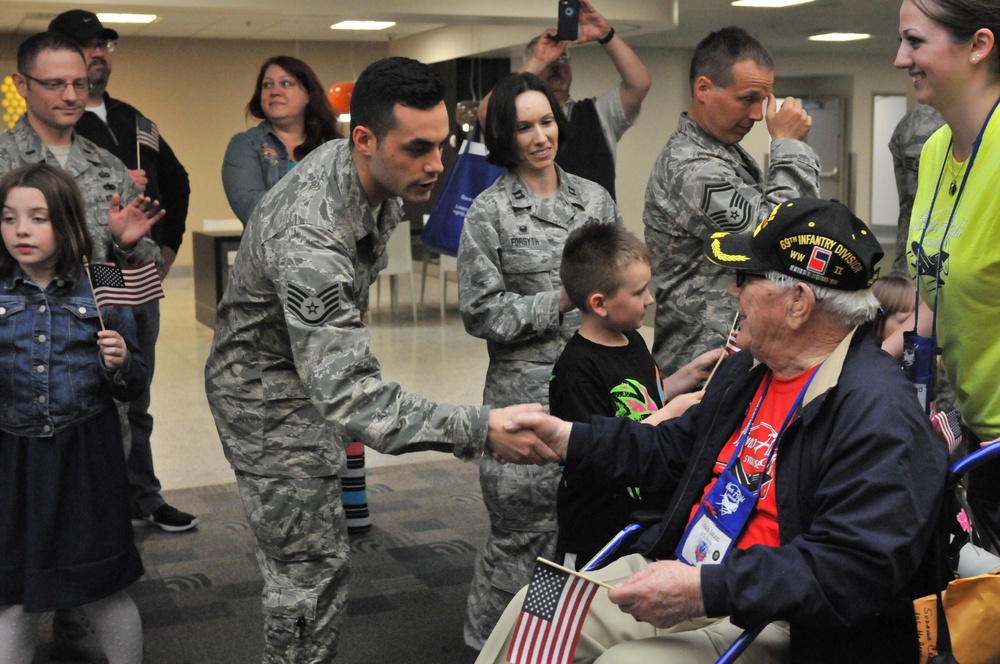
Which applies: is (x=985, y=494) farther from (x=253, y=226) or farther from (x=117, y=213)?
(x=117, y=213)

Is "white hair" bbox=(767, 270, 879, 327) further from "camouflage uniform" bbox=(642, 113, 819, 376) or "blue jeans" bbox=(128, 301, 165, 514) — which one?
"blue jeans" bbox=(128, 301, 165, 514)

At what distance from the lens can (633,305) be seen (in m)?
2.71

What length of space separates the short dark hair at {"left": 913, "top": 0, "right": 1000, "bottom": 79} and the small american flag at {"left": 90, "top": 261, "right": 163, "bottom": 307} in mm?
2041

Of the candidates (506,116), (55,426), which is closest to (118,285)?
(55,426)

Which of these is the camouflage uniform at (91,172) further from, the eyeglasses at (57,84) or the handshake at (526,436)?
the handshake at (526,436)

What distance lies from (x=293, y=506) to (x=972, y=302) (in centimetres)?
148

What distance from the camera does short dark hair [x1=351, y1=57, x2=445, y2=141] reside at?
222 centimetres

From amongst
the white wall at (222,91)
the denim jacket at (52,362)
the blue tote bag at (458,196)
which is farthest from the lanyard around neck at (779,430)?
the white wall at (222,91)

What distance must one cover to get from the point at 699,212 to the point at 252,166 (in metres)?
1.96

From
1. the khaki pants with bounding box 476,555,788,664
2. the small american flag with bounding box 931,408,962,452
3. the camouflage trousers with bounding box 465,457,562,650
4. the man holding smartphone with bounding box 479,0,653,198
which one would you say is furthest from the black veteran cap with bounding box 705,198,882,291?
the man holding smartphone with bounding box 479,0,653,198

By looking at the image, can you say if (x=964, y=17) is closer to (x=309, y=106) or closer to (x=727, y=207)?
(x=727, y=207)

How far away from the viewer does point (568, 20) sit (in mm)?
4004

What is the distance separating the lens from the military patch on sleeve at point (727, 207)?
3068 millimetres

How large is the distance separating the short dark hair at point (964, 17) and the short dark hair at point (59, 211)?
209 centimetres
